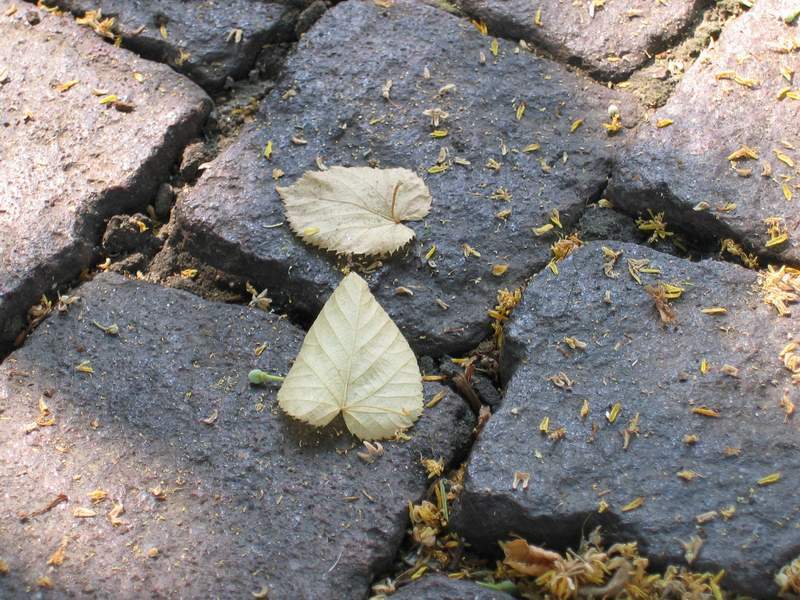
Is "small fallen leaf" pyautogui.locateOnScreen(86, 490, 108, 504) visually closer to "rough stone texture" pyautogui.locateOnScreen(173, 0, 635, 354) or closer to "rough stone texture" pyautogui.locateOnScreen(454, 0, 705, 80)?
"rough stone texture" pyautogui.locateOnScreen(173, 0, 635, 354)

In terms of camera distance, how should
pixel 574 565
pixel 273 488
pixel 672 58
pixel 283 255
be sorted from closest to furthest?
pixel 574 565, pixel 273 488, pixel 283 255, pixel 672 58

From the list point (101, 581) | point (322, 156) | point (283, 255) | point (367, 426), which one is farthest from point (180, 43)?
point (101, 581)

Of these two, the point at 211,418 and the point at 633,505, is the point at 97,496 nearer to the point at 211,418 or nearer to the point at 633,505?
the point at 211,418

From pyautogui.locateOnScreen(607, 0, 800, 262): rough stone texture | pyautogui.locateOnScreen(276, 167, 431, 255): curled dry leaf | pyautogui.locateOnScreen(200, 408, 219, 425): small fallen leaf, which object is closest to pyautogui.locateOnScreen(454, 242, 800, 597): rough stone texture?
pyautogui.locateOnScreen(607, 0, 800, 262): rough stone texture

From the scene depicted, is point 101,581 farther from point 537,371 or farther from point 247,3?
point 247,3

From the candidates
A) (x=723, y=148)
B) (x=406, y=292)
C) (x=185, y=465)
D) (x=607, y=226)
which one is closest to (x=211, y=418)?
(x=185, y=465)

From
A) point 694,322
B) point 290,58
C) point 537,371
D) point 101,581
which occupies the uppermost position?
point 290,58

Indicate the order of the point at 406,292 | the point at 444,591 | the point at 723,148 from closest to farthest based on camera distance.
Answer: the point at 444,591
the point at 406,292
the point at 723,148

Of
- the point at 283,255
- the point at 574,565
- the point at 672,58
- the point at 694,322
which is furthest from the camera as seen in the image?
the point at 672,58
